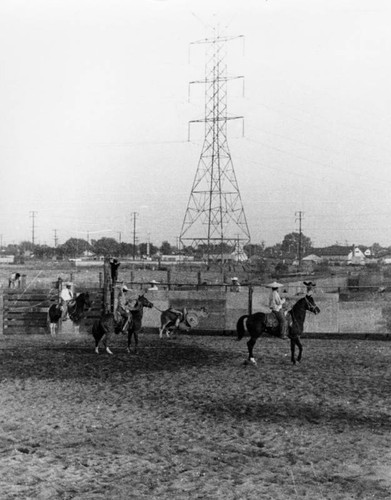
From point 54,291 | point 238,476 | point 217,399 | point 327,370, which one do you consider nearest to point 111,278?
point 54,291

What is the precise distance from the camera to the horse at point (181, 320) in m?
18.2

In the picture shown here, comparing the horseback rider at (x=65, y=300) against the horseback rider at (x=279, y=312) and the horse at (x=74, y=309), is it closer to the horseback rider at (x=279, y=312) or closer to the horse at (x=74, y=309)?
the horse at (x=74, y=309)

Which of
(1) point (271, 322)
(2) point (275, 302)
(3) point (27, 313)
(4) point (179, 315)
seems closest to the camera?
(1) point (271, 322)

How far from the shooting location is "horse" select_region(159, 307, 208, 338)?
18.2 meters

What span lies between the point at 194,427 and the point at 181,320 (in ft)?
35.1

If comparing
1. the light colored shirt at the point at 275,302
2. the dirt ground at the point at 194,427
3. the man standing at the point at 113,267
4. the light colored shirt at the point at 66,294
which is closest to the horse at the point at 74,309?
the light colored shirt at the point at 66,294

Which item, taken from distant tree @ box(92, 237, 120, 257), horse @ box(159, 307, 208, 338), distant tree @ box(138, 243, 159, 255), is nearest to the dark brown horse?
horse @ box(159, 307, 208, 338)

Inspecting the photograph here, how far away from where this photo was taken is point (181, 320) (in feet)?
62.3

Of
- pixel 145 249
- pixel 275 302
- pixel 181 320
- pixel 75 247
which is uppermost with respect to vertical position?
pixel 75 247

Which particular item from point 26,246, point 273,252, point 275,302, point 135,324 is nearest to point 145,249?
point 26,246

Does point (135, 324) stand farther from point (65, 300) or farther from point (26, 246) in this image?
point (26, 246)

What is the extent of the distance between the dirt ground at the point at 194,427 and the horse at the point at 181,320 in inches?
140

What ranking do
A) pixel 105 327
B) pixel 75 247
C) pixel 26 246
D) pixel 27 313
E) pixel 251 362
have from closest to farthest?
1. pixel 251 362
2. pixel 105 327
3. pixel 27 313
4. pixel 75 247
5. pixel 26 246

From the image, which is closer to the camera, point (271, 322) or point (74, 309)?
point (271, 322)
